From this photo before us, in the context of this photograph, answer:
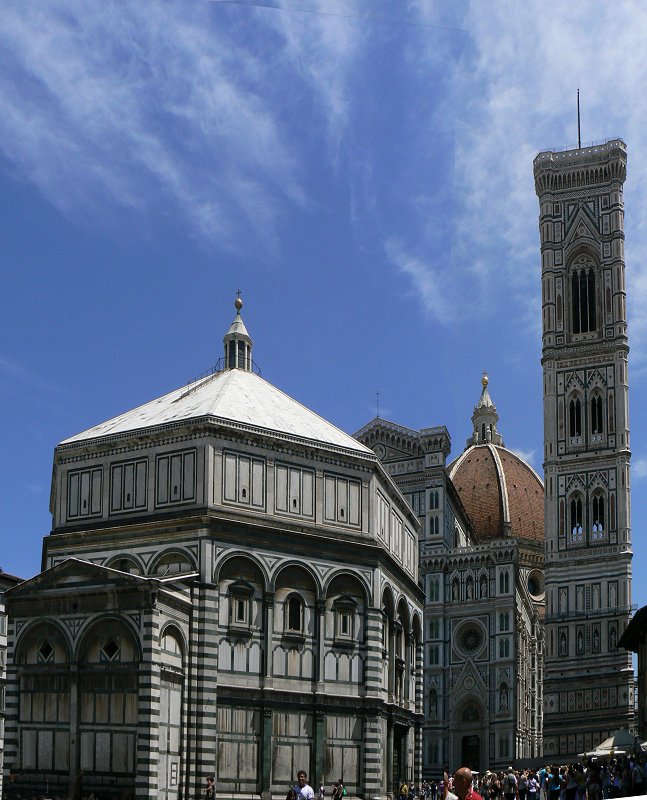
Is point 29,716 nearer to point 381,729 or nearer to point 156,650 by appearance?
point 156,650

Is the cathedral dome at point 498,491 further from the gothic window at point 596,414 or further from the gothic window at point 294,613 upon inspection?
the gothic window at point 294,613

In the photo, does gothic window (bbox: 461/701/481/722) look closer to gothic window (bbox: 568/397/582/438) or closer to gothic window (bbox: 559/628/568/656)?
gothic window (bbox: 559/628/568/656)

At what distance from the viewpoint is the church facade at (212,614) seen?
3612cm

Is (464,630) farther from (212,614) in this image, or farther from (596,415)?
(212,614)

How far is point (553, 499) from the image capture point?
85.4 meters

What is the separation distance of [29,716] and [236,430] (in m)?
11.2

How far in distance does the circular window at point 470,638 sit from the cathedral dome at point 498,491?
118 ft

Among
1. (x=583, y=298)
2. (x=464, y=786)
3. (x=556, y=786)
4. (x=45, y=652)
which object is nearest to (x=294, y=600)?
(x=45, y=652)

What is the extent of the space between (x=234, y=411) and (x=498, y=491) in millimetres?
89212

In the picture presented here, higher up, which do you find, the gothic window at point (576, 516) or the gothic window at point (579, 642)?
the gothic window at point (576, 516)

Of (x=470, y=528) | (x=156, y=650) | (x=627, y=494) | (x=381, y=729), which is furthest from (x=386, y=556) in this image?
(x=470, y=528)

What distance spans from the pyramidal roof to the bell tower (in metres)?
40.0

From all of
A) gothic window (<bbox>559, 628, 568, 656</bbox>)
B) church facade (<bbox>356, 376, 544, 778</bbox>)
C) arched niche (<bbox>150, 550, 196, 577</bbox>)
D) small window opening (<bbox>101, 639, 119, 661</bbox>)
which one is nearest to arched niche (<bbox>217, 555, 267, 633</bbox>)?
arched niche (<bbox>150, 550, 196, 577</bbox>)

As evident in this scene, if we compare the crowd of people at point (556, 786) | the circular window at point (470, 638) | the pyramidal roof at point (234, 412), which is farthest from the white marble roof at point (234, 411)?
the circular window at point (470, 638)
